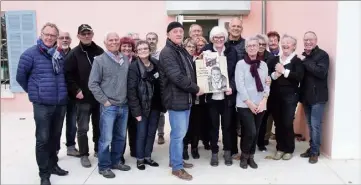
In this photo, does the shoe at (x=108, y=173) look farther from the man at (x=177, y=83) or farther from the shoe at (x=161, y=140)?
the shoe at (x=161, y=140)

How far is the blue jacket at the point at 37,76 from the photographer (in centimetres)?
335

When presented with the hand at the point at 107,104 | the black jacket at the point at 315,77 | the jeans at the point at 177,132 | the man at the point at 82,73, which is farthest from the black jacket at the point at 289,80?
the man at the point at 82,73

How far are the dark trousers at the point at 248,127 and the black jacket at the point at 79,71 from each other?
5.76 feet

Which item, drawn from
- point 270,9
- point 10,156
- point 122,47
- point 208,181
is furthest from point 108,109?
point 270,9

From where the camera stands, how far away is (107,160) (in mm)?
3893

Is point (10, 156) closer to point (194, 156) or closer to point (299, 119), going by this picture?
point (194, 156)

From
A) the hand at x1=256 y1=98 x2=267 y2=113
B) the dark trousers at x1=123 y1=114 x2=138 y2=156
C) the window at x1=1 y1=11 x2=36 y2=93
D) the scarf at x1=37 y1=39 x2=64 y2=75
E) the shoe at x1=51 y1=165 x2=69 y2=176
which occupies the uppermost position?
the window at x1=1 y1=11 x2=36 y2=93

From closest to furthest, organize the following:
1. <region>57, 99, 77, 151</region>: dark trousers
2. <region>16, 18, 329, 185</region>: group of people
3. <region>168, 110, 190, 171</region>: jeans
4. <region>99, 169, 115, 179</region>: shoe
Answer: <region>16, 18, 329, 185</region>: group of people
<region>168, 110, 190, 171</region>: jeans
<region>99, 169, 115, 179</region>: shoe
<region>57, 99, 77, 151</region>: dark trousers

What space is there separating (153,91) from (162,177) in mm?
963

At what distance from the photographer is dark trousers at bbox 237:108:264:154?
3957 mm

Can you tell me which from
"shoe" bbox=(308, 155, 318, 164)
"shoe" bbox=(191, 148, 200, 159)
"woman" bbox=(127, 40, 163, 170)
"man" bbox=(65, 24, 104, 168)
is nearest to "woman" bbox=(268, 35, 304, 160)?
"shoe" bbox=(308, 155, 318, 164)

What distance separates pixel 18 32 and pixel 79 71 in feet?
14.8

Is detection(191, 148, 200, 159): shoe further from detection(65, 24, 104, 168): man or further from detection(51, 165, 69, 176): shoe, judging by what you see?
detection(51, 165, 69, 176): shoe

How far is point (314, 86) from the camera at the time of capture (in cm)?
427
